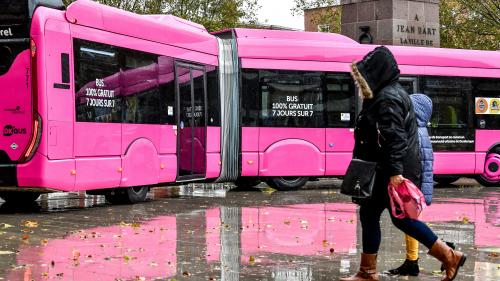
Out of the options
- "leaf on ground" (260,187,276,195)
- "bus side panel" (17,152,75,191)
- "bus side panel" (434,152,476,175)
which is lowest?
"leaf on ground" (260,187,276,195)

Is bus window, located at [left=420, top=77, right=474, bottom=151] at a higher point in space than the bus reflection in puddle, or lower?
higher

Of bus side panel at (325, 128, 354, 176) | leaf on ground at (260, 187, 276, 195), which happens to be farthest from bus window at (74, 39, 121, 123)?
bus side panel at (325, 128, 354, 176)

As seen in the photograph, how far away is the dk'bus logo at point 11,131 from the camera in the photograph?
1155cm

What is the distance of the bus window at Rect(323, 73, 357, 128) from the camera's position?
711 inches

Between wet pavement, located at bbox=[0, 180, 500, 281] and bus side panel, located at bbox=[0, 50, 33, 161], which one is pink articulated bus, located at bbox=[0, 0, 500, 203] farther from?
wet pavement, located at bbox=[0, 180, 500, 281]

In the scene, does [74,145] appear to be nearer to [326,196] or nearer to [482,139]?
[326,196]

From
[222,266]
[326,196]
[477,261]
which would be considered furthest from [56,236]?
[326,196]

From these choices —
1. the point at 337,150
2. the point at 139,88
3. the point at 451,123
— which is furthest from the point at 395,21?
the point at 139,88

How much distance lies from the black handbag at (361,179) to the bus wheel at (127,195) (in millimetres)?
8007

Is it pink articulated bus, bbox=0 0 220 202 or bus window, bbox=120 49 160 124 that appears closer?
pink articulated bus, bbox=0 0 220 202

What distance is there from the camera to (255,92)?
17.5 metres

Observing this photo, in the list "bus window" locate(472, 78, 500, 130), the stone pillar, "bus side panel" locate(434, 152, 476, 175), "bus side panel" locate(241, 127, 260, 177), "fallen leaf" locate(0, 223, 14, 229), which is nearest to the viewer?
"fallen leaf" locate(0, 223, 14, 229)

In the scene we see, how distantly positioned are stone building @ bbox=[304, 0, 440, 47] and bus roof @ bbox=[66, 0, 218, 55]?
6930mm

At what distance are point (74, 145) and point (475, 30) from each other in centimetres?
3001
